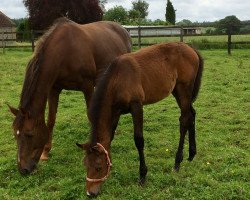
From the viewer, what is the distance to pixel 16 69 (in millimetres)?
15062

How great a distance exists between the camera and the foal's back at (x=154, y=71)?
15.5 ft

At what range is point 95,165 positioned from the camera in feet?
14.2

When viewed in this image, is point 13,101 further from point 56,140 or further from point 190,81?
point 190,81

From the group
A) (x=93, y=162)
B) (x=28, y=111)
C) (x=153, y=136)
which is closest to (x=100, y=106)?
(x=93, y=162)

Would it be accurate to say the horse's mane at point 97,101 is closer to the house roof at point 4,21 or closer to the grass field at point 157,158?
the grass field at point 157,158

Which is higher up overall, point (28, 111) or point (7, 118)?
point (28, 111)

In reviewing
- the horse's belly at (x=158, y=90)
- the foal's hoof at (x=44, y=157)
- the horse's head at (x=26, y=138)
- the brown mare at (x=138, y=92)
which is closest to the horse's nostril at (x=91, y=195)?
the brown mare at (x=138, y=92)

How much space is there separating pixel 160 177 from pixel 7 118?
466 cm

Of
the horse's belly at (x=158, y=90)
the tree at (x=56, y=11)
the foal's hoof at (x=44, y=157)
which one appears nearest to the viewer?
the horse's belly at (x=158, y=90)

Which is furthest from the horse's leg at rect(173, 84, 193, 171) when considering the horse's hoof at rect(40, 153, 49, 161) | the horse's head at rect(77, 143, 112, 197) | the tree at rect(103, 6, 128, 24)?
the tree at rect(103, 6, 128, 24)

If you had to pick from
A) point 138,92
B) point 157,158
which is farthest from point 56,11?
point 138,92

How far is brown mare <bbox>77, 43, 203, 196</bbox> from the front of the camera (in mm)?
4379

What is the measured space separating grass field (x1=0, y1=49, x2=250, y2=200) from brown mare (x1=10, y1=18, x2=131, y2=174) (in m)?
0.37

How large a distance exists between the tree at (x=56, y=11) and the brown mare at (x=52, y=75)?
28870 millimetres
